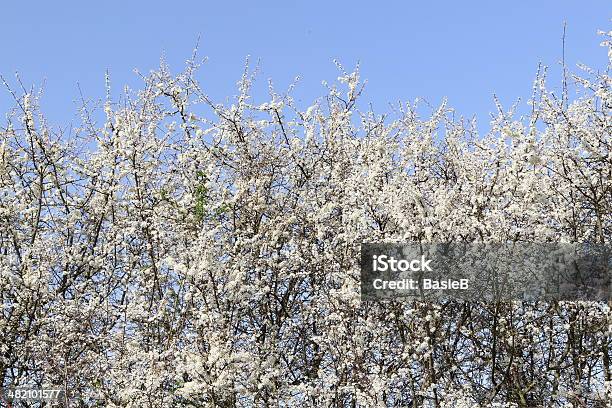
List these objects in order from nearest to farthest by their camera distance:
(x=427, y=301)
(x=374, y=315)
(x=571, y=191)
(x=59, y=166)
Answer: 1. (x=427, y=301)
2. (x=374, y=315)
3. (x=571, y=191)
4. (x=59, y=166)

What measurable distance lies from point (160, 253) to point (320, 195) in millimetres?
2097

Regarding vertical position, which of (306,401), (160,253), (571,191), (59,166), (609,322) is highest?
(59,166)

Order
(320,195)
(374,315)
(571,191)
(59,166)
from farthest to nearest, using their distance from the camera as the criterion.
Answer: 1. (59,166)
2. (320,195)
3. (571,191)
4. (374,315)

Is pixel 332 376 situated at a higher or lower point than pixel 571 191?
lower

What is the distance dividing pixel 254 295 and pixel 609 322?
3799 millimetres

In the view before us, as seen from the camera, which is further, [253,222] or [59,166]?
[59,166]

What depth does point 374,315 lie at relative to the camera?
8250mm

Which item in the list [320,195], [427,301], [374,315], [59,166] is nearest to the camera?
[427,301]

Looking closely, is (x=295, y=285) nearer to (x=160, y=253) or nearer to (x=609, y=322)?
(x=160, y=253)

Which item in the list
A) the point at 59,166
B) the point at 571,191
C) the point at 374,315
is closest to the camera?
the point at 374,315

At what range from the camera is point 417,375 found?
8.34 m

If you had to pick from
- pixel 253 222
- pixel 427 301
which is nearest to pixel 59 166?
pixel 253 222

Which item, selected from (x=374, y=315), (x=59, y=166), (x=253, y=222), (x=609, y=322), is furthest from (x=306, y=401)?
(x=59, y=166)

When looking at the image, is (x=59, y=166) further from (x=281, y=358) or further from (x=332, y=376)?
(x=332, y=376)
